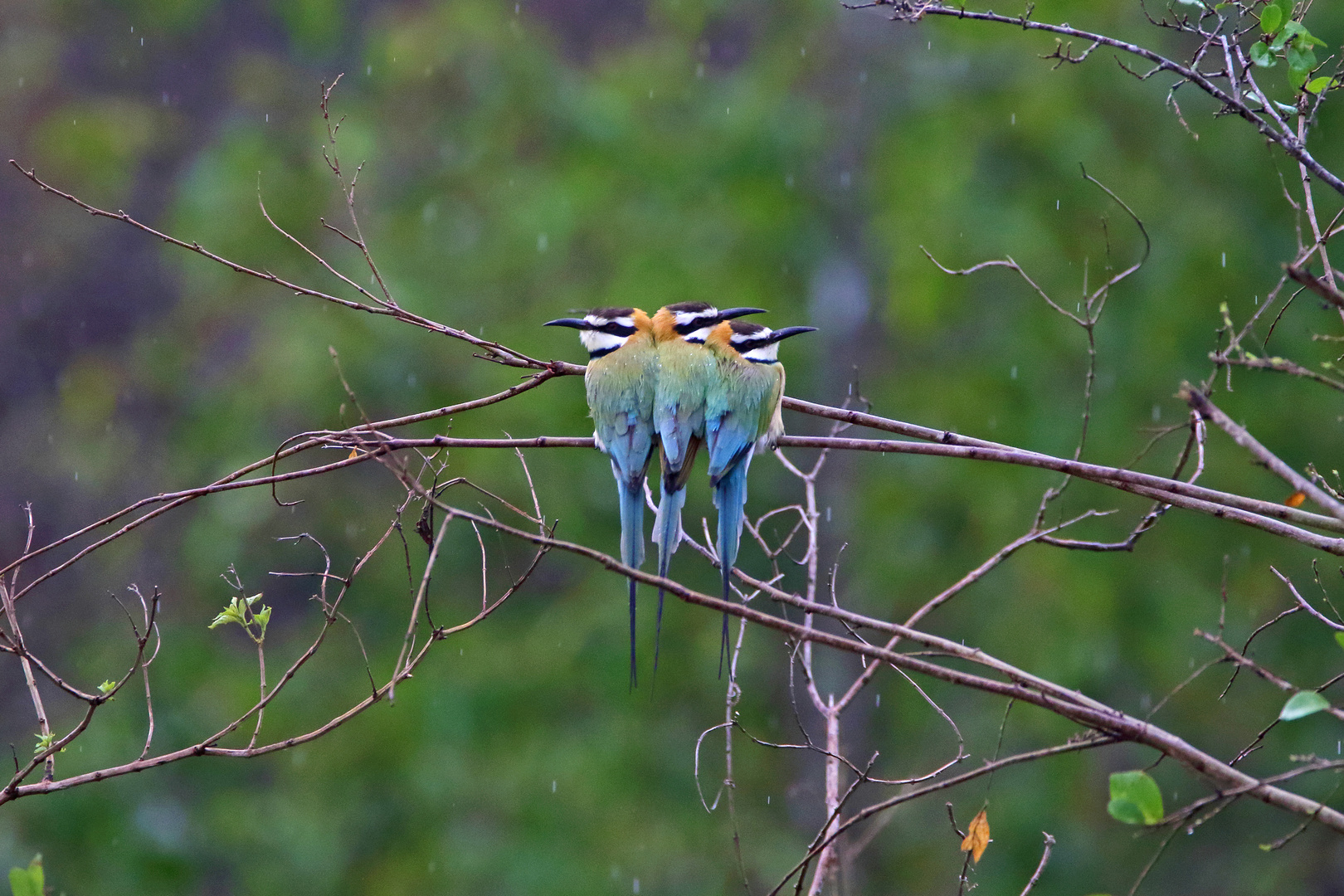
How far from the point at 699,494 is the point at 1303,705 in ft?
18.2

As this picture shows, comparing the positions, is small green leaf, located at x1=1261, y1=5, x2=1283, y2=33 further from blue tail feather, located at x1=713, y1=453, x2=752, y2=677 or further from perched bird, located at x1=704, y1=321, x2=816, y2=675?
blue tail feather, located at x1=713, y1=453, x2=752, y2=677

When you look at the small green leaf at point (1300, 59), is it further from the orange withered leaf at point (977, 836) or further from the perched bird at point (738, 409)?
the orange withered leaf at point (977, 836)

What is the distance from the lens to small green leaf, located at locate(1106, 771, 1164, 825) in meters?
1.62

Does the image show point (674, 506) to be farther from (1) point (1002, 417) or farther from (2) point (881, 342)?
(2) point (881, 342)

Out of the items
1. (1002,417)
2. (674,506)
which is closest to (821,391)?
(1002,417)

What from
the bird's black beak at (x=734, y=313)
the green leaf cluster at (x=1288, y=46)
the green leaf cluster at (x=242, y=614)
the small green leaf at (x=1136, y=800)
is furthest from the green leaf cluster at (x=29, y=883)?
the green leaf cluster at (x=1288, y=46)

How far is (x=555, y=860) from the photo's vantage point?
663 cm

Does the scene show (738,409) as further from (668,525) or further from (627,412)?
(668,525)

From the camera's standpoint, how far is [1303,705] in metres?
1.47

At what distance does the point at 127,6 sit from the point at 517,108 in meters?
3.21

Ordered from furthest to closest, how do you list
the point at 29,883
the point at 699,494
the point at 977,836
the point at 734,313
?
the point at 699,494 → the point at 734,313 → the point at 977,836 → the point at 29,883

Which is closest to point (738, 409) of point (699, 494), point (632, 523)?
point (632, 523)

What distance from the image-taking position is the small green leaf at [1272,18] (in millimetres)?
2229

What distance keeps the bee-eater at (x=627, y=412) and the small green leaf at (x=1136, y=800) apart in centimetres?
175
